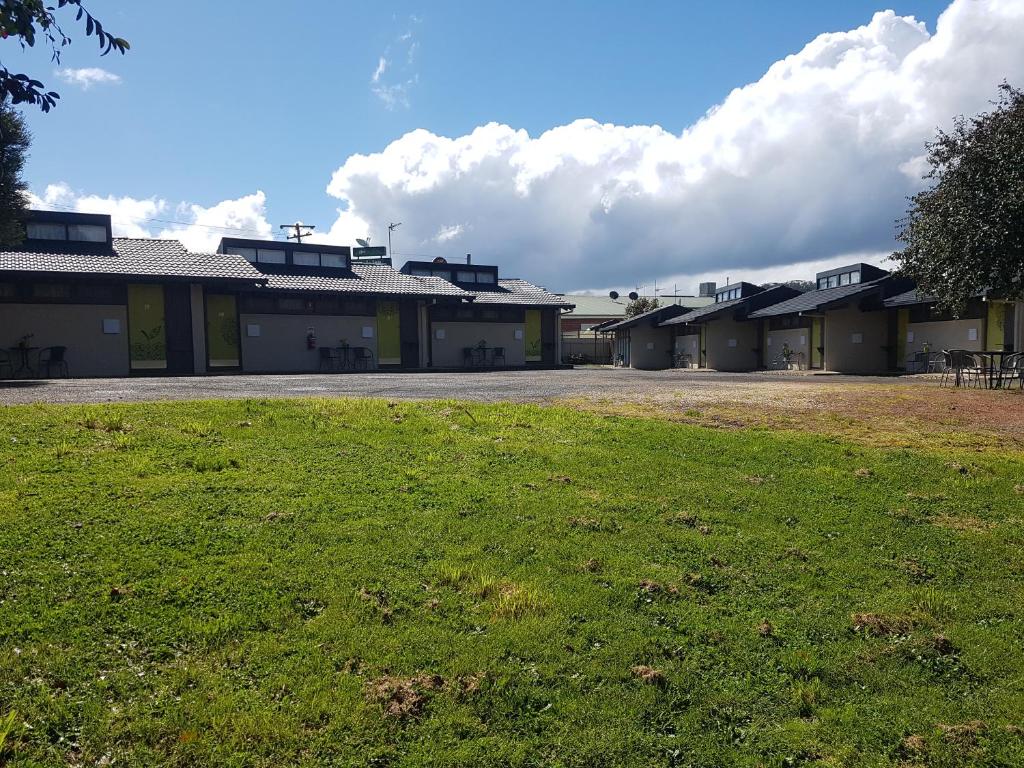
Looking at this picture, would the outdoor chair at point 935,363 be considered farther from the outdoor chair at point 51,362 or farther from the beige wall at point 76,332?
the outdoor chair at point 51,362

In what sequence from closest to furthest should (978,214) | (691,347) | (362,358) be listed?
1. (978,214)
2. (362,358)
3. (691,347)

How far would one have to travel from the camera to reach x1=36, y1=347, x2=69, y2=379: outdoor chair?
21438 mm

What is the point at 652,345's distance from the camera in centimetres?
4169

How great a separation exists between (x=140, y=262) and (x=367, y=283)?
9.19m

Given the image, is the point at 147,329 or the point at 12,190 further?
the point at 147,329

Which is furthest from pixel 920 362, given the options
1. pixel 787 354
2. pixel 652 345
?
pixel 652 345

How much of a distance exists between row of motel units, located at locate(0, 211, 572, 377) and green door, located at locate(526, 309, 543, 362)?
0.06 metres

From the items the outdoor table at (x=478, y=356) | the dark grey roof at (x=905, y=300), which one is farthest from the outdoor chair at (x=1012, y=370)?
the outdoor table at (x=478, y=356)

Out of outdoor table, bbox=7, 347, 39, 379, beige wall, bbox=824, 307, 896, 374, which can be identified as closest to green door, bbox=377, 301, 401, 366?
outdoor table, bbox=7, 347, 39, 379

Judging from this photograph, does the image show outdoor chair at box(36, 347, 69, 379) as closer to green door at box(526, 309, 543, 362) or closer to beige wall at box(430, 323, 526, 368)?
beige wall at box(430, 323, 526, 368)

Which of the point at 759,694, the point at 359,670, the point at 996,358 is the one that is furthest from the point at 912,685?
the point at 996,358

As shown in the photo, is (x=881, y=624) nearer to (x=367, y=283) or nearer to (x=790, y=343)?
(x=367, y=283)

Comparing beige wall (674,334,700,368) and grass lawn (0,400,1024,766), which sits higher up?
beige wall (674,334,700,368)

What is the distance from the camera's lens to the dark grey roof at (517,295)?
34.1 metres
